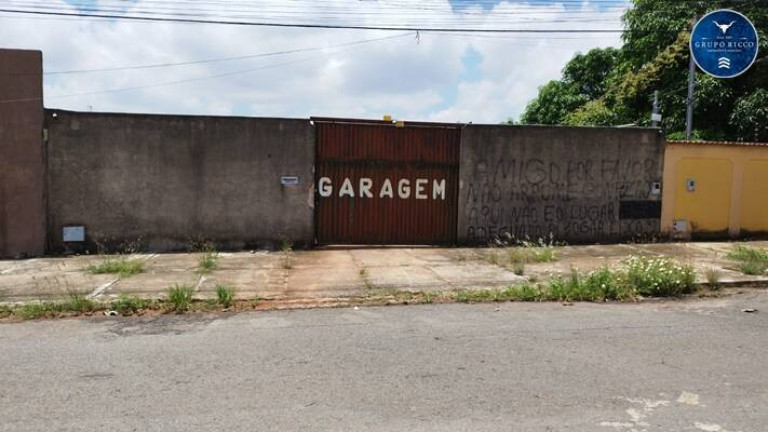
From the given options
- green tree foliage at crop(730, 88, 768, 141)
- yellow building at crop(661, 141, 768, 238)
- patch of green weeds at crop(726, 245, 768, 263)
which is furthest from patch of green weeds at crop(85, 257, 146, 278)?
green tree foliage at crop(730, 88, 768, 141)

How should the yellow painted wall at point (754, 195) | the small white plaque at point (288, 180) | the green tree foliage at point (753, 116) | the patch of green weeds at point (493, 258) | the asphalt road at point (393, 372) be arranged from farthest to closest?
the green tree foliage at point (753, 116)
the yellow painted wall at point (754, 195)
the small white plaque at point (288, 180)
the patch of green weeds at point (493, 258)
the asphalt road at point (393, 372)

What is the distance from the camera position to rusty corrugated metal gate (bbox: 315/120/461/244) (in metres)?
12.6

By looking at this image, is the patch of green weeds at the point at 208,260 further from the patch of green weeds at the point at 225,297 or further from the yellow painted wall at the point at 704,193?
the yellow painted wall at the point at 704,193

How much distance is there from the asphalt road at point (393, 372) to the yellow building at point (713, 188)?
23.1 feet

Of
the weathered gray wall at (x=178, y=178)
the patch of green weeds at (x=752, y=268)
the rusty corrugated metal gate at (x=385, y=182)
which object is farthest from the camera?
the rusty corrugated metal gate at (x=385, y=182)

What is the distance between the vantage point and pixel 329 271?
33.1 ft

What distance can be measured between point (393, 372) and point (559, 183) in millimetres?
9314

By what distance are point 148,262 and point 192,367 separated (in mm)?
6210

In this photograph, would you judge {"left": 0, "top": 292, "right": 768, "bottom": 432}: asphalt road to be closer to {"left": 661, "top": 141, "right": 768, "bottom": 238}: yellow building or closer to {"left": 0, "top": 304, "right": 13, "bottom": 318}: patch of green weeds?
{"left": 0, "top": 304, "right": 13, "bottom": 318}: patch of green weeds

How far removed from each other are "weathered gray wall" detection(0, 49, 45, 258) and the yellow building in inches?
504

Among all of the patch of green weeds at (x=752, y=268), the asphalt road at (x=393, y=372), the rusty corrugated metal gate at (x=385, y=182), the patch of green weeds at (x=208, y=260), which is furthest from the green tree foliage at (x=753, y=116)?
the patch of green weeds at (x=208, y=260)

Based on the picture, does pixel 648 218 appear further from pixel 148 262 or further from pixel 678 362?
pixel 148 262

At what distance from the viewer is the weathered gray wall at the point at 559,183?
13047 millimetres

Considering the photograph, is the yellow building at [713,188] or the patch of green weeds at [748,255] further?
the yellow building at [713,188]
